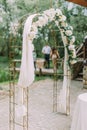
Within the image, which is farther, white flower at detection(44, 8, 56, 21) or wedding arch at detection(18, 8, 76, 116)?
white flower at detection(44, 8, 56, 21)

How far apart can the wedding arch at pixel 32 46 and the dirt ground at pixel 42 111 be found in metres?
0.45

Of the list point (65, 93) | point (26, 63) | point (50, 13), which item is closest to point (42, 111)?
point (65, 93)

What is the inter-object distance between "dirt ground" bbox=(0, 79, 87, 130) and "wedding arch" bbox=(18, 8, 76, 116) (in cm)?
45

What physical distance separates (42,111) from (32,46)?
2.82 metres

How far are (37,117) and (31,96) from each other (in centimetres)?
246

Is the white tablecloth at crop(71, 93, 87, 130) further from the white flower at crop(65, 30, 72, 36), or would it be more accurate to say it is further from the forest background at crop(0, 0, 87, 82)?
the forest background at crop(0, 0, 87, 82)

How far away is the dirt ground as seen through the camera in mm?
6316

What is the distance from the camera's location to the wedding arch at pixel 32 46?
4.96m

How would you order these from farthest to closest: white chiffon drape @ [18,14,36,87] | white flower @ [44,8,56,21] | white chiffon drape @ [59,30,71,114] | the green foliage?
the green foliage, white chiffon drape @ [59,30,71,114], white flower @ [44,8,56,21], white chiffon drape @ [18,14,36,87]

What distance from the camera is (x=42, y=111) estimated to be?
7.45 m

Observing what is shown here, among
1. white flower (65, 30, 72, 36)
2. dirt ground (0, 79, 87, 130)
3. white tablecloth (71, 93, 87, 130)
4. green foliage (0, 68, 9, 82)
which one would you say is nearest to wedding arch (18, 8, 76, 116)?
white flower (65, 30, 72, 36)

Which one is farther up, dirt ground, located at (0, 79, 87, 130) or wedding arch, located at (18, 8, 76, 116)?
wedding arch, located at (18, 8, 76, 116)

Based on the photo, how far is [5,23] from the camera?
15.0m

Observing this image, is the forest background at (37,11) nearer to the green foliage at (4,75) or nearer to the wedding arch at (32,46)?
the green foliage at (4,75)
